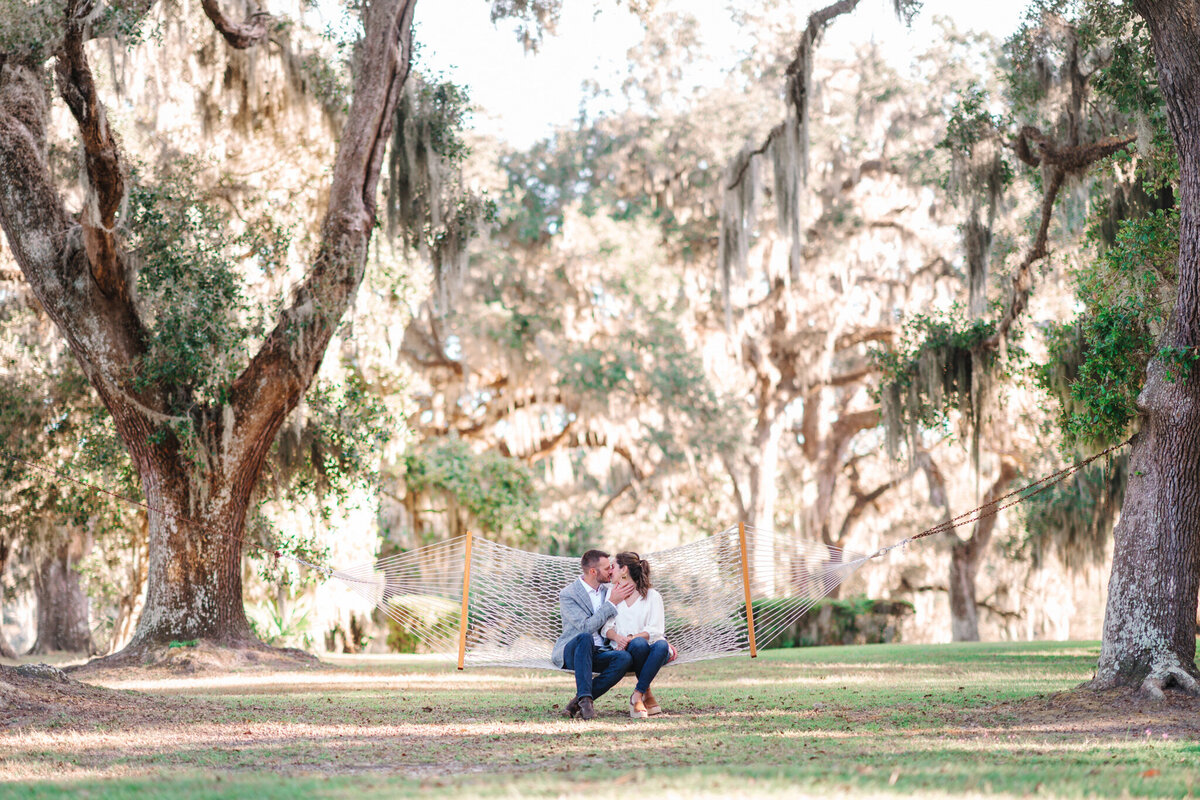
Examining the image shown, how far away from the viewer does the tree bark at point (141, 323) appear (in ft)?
23.6

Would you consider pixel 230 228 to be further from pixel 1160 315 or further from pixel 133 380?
pixel 1160 315

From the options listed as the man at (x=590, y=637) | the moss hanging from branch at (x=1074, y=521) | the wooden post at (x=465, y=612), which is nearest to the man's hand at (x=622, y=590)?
the man at (x=590, y=637)

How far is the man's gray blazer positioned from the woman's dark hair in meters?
0.15

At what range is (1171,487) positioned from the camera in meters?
4.89

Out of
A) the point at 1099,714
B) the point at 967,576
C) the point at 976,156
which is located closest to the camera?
the point at 1099,714

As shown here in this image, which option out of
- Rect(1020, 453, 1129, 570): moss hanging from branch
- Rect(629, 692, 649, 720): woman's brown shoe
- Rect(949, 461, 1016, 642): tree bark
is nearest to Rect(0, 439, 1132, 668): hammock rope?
Rect(629, 692, 649, 720): woman's brown shoe

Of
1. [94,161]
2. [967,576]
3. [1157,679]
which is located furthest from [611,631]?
[967,576]

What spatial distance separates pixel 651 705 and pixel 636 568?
62 centimetres

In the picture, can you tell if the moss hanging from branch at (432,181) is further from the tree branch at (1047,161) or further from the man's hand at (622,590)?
the man's hand at (622,590)

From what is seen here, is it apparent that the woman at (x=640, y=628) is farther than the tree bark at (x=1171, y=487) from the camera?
No

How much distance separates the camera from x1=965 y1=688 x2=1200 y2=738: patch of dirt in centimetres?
397

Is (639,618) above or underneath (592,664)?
above

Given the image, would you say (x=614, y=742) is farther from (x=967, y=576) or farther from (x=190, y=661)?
(x=967, y=576)

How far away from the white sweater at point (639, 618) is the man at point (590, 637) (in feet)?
0.17
